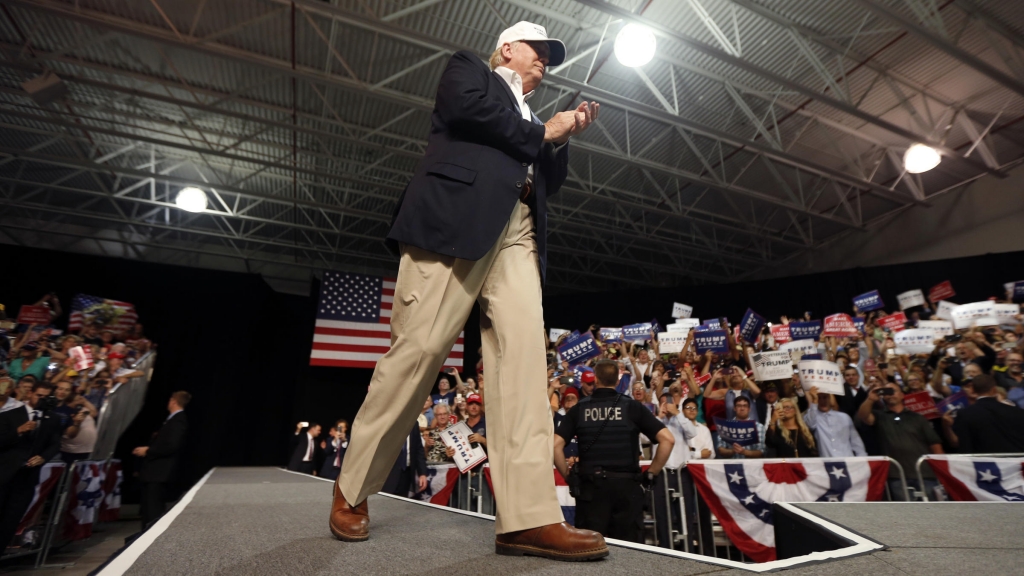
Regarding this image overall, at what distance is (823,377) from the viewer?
5.00 metres

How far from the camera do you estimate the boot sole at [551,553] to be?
1.03m

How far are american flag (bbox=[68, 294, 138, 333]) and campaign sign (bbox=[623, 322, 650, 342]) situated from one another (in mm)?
10251

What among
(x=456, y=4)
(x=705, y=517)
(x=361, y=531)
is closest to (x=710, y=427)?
(x=705, y=517)

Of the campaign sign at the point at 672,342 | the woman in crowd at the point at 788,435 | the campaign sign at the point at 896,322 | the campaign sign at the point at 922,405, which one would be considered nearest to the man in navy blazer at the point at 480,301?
the woman in crowd at the point at 788,435

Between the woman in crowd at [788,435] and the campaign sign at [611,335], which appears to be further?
the campaign sign at [611,335]

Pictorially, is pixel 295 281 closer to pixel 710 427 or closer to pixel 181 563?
pixel 710 427

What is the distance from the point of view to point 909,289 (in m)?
9.56

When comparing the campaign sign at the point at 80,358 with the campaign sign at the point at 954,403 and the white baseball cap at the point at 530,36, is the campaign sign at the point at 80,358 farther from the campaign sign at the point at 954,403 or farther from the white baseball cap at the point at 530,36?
the campaign sign at the point at 954,403

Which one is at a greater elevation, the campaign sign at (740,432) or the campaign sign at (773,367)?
the campaign sign at (773,367)

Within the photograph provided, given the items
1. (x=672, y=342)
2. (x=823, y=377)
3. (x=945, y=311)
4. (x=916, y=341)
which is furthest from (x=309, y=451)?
(x=945, y=311)

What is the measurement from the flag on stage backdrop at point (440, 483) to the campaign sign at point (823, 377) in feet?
11.5

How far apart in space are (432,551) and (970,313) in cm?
813

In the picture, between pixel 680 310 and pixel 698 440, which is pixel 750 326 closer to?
pixel 680 310

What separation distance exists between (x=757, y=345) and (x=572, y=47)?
5.08 metres
